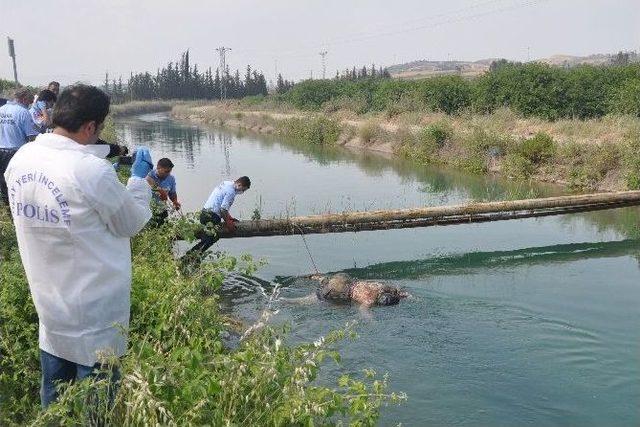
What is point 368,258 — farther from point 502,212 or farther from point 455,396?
point 455,396

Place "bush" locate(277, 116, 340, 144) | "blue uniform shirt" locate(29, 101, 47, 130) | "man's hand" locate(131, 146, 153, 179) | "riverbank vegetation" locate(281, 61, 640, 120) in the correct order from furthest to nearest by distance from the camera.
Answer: "bush" locate(277, 116, 340, 144)
"riverbank vegetation" locate(281, 61, 640, 120)
"blue uniform shirt" locate(29, 101, 47, 130)
"man's hand" locate(131, 146, 153, 179)

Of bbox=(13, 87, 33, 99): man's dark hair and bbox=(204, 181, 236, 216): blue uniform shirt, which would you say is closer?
bbox=(13, 87, 33, 99): man's dark hair

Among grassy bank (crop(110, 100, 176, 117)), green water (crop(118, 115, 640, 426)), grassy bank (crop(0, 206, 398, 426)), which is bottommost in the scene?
green water (crop(118, 115, 640, 426))

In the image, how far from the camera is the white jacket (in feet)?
8.19

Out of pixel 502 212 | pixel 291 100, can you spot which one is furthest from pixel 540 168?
pixel 291 100

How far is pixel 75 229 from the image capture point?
2.52 meters

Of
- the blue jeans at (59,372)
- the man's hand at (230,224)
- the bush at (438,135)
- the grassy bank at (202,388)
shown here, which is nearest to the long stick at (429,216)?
the man's hand at (230,224)

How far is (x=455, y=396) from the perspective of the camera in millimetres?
5871

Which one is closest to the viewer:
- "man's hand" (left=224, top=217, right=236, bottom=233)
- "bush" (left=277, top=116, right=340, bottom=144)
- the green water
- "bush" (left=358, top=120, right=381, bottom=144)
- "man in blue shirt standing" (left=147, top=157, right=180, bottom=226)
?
the green water

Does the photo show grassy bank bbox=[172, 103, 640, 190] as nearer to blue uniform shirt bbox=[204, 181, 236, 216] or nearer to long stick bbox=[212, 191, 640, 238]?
long stick bbox=[212, 191, 640, 238]

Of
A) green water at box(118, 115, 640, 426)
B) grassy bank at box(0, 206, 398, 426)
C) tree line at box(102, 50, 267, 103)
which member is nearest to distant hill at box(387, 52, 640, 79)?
tree line at box(102, 50, 267, 103)

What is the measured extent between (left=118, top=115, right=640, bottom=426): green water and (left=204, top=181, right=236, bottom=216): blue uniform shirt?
1231mm

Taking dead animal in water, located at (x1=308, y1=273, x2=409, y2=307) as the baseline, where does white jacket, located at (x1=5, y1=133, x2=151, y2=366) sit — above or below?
above

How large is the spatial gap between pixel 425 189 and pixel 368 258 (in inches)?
289
